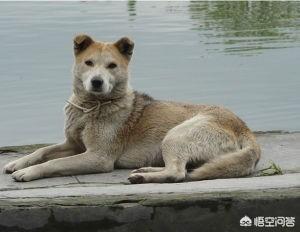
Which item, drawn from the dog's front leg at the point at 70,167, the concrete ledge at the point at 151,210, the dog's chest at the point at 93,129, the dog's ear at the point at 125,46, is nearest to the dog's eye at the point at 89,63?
the dog's ear at the point at 125,46

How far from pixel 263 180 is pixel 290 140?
2.12 metres

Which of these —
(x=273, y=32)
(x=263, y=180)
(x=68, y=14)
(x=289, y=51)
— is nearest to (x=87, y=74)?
(x=263, y=180)

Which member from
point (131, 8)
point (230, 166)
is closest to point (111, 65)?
point (230, 166)

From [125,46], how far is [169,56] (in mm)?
10770

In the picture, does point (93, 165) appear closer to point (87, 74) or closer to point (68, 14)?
point (87, 74)

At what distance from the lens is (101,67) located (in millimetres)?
7316

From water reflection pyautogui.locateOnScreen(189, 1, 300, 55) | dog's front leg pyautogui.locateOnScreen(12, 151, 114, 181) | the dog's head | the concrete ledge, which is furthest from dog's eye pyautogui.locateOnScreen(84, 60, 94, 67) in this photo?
water reflection pyautogui.locateOnScreen(189, 1, 300, 55)

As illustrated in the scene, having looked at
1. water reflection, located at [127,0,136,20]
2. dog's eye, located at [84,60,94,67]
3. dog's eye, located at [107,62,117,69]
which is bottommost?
water reflection, located at [127,0,136,20]

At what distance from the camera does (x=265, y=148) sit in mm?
8109

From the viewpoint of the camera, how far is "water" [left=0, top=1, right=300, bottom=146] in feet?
43.0

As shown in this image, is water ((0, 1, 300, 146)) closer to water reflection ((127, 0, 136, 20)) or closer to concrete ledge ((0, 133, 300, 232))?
water reflection ((127, 0, 136, 20))

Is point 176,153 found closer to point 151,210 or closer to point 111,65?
point 111,65

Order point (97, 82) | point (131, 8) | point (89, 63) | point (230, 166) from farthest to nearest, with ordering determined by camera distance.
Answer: point (131, 8)
point (89, 63)
point (97, 82)
point (230, 166)

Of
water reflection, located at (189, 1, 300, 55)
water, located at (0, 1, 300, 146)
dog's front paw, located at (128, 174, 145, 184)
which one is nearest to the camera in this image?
dog's front paw, located at (128, 174, 145, 184)
